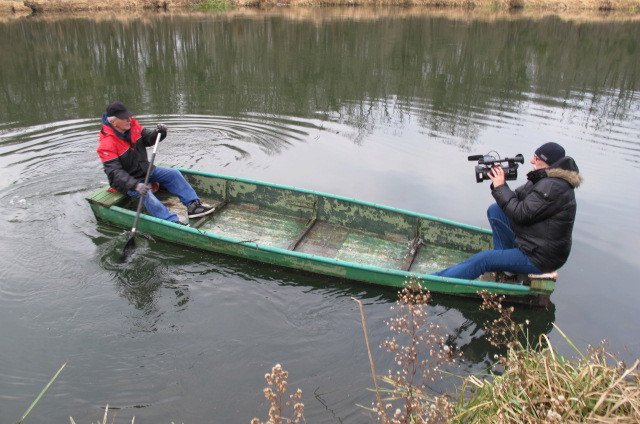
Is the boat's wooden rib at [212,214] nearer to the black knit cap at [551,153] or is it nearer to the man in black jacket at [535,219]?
the man in black jacket at [535,219]

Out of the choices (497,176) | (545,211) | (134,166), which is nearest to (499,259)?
(545,211)

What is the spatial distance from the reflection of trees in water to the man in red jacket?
5.72 meters

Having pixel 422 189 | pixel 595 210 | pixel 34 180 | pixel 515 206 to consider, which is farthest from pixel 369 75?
pixel 515 206

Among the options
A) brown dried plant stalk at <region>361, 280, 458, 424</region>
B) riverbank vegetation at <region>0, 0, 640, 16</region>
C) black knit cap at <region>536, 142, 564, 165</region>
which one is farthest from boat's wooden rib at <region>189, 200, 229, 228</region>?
riverbank vegetation at <region>0, 0, 640, 16</region>

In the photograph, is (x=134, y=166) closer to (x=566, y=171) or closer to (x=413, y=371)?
(x=413, y=371)

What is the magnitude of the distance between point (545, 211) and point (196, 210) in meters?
4.84

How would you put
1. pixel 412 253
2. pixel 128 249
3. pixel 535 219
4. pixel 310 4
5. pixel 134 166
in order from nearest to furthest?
pixel 535 219, pixel 412 253, pixel 128 249, pixel 134 166, pixel 310 4

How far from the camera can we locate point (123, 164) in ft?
24.2

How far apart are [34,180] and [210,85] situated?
7.72 meters

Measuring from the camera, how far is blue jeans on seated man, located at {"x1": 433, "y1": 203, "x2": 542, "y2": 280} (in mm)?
5617

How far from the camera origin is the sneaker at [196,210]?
24.7 ft

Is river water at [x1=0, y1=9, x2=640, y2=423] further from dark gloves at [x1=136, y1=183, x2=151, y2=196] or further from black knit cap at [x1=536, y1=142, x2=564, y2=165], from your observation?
black knit cap at [x1=536, y1=142, x2=564, y2=165]

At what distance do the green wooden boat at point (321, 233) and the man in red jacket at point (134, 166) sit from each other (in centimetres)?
27

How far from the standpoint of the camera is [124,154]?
7312 mm
